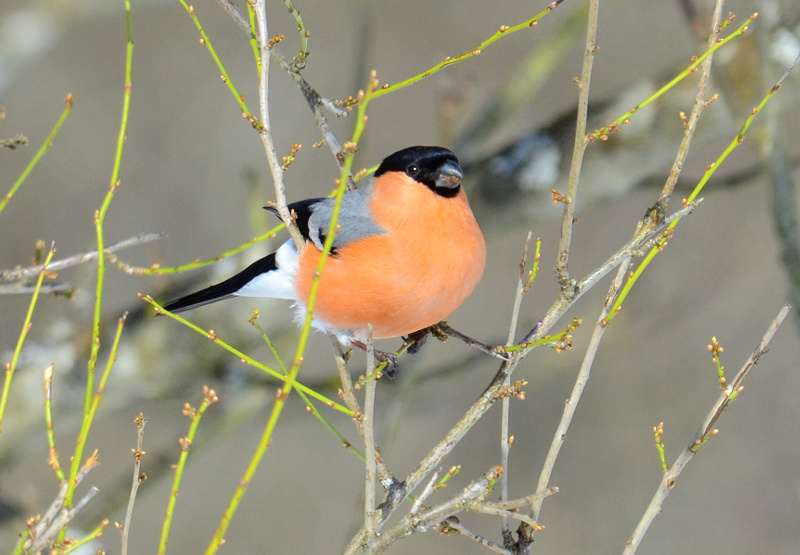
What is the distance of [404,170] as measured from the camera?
0.83 metres

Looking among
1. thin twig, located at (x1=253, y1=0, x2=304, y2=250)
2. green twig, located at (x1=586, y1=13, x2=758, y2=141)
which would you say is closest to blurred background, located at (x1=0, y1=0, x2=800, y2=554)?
thin twig, located at (x1=253, y1=0, x2=304, y2=250)

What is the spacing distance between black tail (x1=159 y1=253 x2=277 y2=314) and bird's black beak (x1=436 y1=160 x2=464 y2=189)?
0.27 metres

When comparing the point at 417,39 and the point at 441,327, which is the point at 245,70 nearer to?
the point at 417,39

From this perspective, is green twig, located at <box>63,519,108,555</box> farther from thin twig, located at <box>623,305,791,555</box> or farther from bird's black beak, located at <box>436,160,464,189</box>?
bird's black beak, located at <box>436,160,464,189</box>

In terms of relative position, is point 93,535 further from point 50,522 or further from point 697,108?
point 697,108

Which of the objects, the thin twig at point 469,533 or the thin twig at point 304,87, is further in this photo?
the thin twig at point 304,87

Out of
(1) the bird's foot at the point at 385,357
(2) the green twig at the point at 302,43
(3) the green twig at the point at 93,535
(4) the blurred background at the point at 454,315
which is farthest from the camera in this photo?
A: (4) the blurred background at the point at 454,315

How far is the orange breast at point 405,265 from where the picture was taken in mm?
791

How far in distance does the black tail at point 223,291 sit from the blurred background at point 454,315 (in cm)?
51

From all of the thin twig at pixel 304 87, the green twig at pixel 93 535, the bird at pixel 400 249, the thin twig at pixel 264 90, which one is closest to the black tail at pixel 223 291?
the bird at pixel 400 249

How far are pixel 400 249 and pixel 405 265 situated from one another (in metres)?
0.02

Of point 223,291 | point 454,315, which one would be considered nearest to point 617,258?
point 223,291

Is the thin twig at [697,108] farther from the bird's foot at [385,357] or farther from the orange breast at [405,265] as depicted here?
the bird's foot at [385,357]

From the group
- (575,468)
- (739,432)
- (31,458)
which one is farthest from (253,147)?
(739,432)
